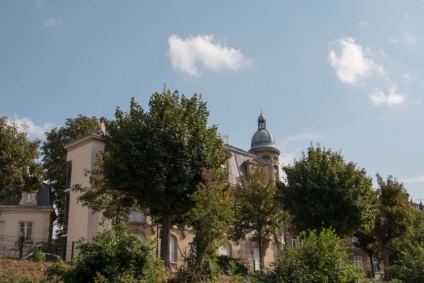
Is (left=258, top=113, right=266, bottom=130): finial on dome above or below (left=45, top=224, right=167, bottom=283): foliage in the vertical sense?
above

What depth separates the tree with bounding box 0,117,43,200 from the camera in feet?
76.9

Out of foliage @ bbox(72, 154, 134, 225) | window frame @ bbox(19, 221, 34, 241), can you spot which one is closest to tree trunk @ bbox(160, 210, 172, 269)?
foliage @ bbox(72, 154, 134, 225)

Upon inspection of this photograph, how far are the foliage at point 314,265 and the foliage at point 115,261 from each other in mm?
4317

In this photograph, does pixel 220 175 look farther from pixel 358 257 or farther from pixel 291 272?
pixel 358 257

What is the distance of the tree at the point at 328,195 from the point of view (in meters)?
24.9

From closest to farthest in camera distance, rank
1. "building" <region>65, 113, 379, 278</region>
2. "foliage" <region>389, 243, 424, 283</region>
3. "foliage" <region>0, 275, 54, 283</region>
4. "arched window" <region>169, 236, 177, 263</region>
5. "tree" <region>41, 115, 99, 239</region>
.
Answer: "foliage" <region>0, 275, 54, 283</region> < "foliage" <region>389, 243, 424, 283</region> < "building" <region>65, 113, 379, 278</region> < "arched window" <region>169, 236, 177, 263</region> < "tree" <region>41, 115, 99, 239</region>

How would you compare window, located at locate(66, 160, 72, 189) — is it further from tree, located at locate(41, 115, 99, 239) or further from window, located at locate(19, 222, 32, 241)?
window, located at locate(19, 222, 32, 241)

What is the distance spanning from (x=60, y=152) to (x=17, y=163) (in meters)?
16.5

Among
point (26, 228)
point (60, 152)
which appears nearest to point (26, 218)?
point (26, 228)

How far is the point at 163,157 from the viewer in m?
21.2

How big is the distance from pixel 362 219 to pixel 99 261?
15.6 meters

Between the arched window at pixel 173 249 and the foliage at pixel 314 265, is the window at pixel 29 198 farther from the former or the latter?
the foliage at pixel 314 265

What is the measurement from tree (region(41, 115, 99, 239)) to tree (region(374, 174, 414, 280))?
2284 centimetres

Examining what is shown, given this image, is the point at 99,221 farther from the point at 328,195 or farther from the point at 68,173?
the point at 328,195
